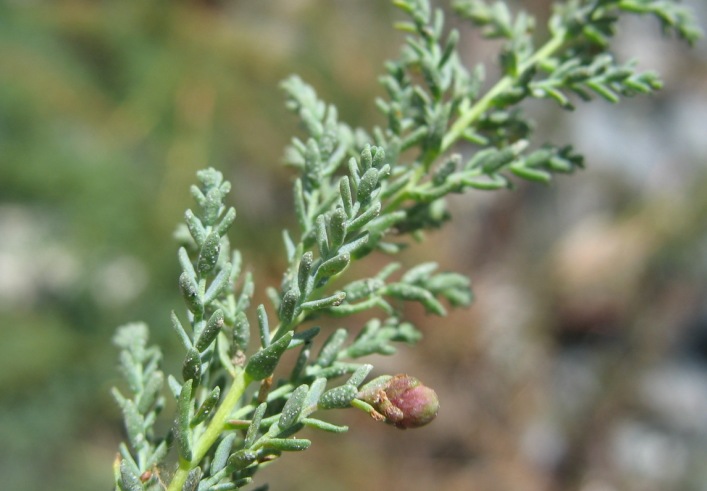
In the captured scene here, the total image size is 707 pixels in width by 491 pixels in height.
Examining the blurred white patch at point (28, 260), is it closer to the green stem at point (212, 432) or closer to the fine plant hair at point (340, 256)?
the fine plant hair at point (340, 256)

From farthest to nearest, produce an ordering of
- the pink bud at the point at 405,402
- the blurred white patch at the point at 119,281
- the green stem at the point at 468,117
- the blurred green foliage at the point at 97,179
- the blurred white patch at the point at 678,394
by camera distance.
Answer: the blurred white patch at the point at 678,394 < the blurred white patch at the point at 119,281 < the blurred green foliage at the point at 97,179 < the green stem at the point at 468,117 < the pink bud at the point at 405,402

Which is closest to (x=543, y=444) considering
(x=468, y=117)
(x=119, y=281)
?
(x=119, y=281)

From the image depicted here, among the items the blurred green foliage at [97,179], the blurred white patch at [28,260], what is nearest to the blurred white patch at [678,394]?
the blurred green foliage at [97,179]

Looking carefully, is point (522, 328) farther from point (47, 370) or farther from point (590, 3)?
point (590, 3)

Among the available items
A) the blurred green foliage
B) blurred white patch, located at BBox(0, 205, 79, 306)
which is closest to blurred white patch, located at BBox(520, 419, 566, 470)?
the blurred green foliage

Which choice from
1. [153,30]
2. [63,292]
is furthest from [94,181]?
[153,30]

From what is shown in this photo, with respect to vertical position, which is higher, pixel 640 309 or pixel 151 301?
pixel 151 301
